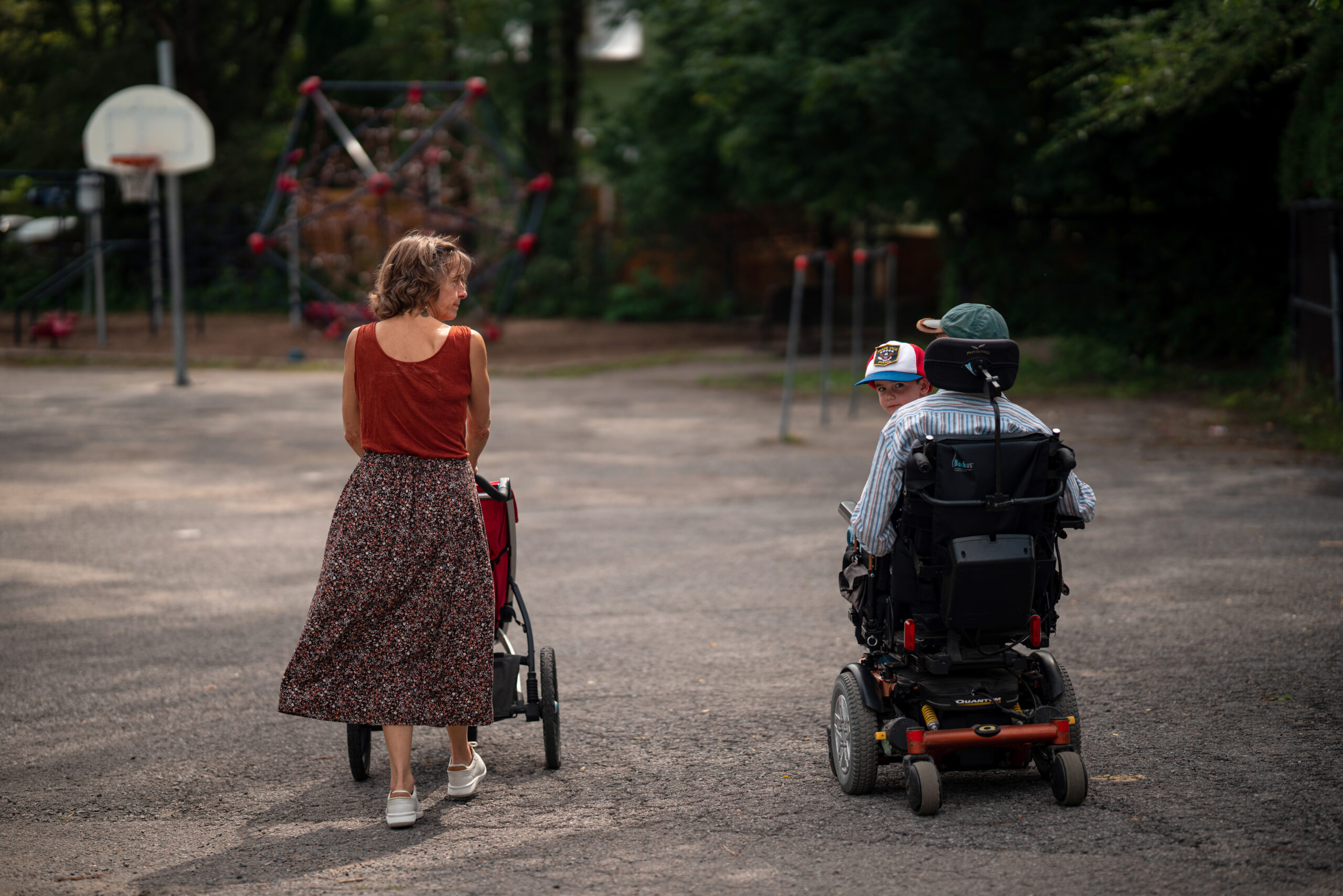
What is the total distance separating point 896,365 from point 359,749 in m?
2.22

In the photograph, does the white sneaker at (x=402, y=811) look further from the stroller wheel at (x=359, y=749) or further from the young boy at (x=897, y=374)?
the young boy at (x=897, y=374)

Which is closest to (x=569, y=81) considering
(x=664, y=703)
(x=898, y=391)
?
(x=664, y=703)

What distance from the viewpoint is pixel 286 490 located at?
34.2 ft

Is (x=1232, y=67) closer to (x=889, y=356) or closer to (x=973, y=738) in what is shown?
(x=889, y=356)

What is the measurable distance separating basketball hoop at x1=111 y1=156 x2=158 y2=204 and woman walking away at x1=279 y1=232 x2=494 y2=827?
16.8 metres

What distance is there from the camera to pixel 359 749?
14.7 ft

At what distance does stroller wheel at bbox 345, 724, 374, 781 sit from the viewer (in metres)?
4.45

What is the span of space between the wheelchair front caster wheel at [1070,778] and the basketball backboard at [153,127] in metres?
17.7

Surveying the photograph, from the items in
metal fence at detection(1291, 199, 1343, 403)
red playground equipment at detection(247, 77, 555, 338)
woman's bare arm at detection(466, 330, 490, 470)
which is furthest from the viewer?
red playground equipment at detection(247, 77, 555, 338)

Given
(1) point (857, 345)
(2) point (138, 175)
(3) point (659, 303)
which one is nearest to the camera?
(1) point (857, 345)

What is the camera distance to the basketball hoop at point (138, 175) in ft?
63.7

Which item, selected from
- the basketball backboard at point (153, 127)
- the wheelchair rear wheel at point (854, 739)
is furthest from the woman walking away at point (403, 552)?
the basketball backboard at point (153, 127)

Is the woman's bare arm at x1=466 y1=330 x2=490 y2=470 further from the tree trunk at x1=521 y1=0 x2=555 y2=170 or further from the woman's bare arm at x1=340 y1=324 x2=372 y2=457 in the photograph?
the tree trunk at x1=521 y1=0 x2=555 y2=170

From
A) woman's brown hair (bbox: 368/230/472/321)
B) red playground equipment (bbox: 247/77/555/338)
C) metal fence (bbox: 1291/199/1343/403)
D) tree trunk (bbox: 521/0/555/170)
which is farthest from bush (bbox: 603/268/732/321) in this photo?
woman's brown hair (bbox: 368/230/472/321)
